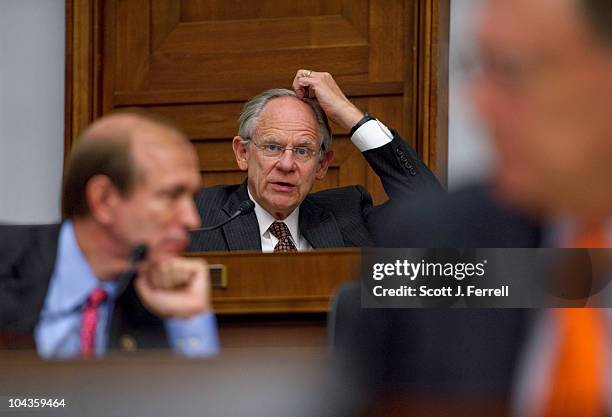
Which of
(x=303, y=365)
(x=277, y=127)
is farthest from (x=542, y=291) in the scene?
(x=277, y=127)

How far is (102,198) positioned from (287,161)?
1311 millimetres

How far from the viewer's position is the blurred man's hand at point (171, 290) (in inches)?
58.4

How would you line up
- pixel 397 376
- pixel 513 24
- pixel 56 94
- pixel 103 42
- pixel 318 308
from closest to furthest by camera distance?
pixel 513 24
pixel 397 376
pixel 318 308
pixel 56 94
pixel 103 42

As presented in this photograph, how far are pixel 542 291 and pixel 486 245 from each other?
0.08 metres

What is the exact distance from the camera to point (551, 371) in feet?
4.44

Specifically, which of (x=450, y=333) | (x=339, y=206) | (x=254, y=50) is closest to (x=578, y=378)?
(x=450, y=333)

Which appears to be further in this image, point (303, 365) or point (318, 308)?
point (318, 308)

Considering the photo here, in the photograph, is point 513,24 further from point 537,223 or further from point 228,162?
point 228,162

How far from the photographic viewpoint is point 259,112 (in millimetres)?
2863

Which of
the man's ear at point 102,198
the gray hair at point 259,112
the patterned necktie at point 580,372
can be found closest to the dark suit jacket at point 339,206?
the gray hair at point 259,112

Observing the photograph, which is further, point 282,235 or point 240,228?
point 282,235

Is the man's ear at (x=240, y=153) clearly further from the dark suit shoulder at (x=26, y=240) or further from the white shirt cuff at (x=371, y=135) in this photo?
the dark suit shoulder at (x=26, y=240)

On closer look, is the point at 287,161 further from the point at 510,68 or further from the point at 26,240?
the point at 510,68

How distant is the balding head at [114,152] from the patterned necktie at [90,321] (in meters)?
0.09
